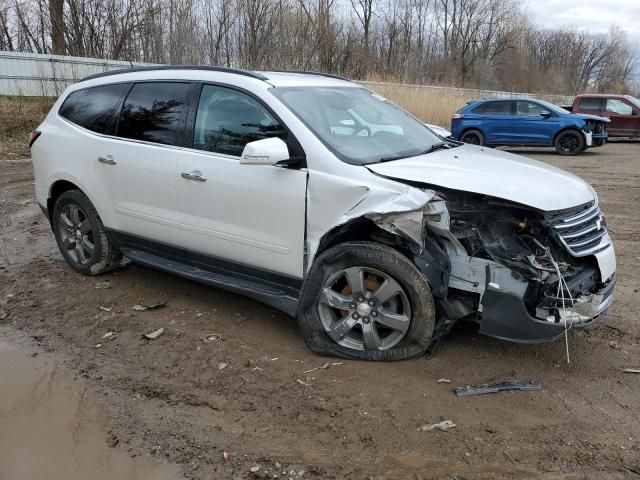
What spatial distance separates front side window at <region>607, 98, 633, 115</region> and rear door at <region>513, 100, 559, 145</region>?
3.80 m

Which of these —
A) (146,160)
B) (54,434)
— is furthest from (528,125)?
(54,434)

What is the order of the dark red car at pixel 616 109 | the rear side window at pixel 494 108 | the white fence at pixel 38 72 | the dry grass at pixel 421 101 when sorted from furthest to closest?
the dry grass at pixel 421 101, the dark red car at pixel 616 109, the white fence at pixel 38 72, the rear side window at pixel 494 108

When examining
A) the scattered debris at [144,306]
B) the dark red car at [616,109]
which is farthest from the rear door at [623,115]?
the scattered debris at [144,306]

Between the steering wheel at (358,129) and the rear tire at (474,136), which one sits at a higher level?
the steering wheel at (358,129)

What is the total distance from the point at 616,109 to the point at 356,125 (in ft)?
57.5

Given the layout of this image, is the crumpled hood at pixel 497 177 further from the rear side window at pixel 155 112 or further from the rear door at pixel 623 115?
the rear door at pixel 623 115

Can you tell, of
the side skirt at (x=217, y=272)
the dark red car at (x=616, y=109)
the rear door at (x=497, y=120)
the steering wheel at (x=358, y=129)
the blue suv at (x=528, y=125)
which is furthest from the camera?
the dark red car at (x=616, y=109)

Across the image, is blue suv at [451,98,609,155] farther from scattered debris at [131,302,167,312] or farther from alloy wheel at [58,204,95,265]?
scattered debris at [131,302,167,312]

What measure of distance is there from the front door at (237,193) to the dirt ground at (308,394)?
637mm

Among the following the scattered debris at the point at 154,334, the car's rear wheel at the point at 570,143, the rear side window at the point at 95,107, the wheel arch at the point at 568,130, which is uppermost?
the rear side window at the point at 95,107

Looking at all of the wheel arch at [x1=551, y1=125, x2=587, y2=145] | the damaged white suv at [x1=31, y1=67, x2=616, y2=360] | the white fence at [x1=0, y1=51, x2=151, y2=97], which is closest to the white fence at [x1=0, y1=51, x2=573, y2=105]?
the white fence at [x1=0, y1=51, x2=151, y2=97]

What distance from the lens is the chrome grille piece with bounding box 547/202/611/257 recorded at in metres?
3.36

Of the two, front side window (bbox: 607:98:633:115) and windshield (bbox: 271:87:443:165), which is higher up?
windshield (bbox: 271:87:443:165)

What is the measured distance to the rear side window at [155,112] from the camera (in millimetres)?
4367
